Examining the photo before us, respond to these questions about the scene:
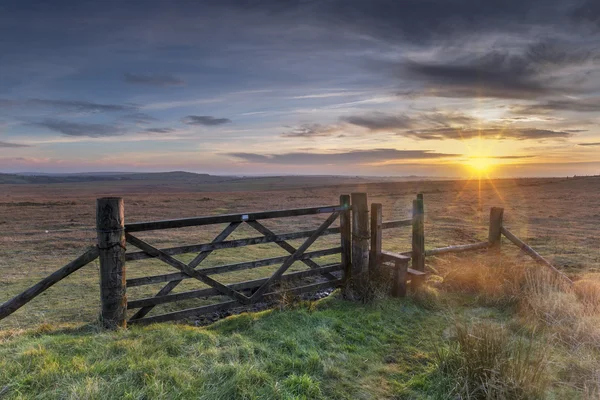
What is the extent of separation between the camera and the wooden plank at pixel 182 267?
5844 millimetres

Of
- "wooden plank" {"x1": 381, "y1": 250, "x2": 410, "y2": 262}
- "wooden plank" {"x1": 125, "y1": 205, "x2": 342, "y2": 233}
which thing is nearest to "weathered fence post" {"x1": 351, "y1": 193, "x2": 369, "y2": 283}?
"wooden plank" {"x1": 381, "y1": 250, "x2": 410, "y2": 262}

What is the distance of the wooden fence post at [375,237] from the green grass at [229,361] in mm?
2011

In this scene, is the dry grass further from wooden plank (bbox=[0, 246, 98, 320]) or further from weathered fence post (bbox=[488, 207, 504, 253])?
wooden plank (bbox=[0, 246, 98, 320])

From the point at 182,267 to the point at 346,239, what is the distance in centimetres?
367

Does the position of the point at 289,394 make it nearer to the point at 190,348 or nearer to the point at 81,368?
the point at 190,348

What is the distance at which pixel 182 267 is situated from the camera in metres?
6.30

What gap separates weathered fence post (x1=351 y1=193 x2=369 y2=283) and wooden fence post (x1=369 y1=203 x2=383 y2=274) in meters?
0.24

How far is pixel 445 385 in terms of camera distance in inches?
171

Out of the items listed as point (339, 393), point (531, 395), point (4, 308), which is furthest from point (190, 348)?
point (531, 395)

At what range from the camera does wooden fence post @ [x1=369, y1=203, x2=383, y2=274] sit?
812 centimetres

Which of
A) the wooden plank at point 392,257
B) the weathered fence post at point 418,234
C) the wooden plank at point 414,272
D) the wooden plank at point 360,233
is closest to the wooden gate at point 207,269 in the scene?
the wooden plank at point 360,233

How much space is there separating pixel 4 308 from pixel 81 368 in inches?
79.2

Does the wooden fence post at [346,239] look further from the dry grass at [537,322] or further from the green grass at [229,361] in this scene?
the dry grass at [537,322]

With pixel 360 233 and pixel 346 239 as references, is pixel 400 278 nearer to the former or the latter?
pixel 360 233
